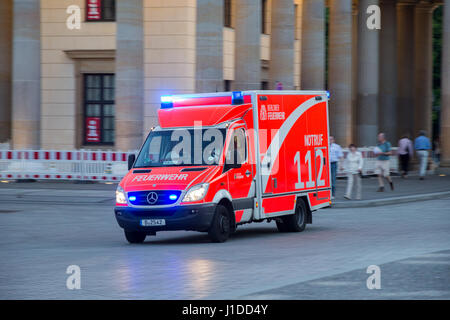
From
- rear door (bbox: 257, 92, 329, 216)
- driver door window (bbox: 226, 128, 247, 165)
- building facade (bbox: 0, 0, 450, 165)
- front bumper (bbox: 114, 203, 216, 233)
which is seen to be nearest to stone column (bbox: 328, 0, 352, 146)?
building facade (bbox: 0, 0, 450, 165)

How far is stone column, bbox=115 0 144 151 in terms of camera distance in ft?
106

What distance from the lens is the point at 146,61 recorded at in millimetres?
38062

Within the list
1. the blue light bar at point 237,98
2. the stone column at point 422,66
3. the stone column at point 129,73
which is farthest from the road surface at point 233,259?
the stone column at point 422,66

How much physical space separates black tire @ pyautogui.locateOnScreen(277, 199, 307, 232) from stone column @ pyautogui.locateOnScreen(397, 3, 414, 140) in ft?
128

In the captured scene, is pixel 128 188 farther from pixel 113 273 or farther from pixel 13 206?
pixel 13 206

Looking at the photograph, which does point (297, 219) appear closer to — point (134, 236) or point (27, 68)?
point (134, 236)

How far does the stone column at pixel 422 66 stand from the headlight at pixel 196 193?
44585 millimetres

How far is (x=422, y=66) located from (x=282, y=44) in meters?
22.6

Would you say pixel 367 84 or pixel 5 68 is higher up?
pixel 5 68

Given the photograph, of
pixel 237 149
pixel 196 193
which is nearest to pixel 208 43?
pixel 237 149

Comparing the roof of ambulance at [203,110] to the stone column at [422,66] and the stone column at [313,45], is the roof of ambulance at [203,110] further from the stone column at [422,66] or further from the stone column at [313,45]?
the stone column at [422,66]
